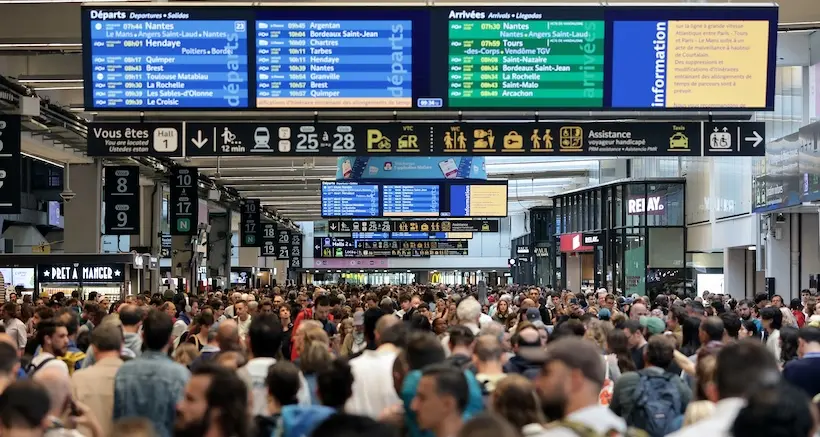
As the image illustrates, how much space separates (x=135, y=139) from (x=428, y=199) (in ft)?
53.6

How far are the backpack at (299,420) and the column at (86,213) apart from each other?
83.5 feet

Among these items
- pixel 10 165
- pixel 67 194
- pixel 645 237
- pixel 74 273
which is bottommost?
pixel 74 273

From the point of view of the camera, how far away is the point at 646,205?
135ft

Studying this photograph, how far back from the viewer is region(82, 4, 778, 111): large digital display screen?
13.8 meters

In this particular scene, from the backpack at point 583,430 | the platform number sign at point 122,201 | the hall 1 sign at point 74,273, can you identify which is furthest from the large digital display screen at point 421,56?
the platform number sign at point 122,201

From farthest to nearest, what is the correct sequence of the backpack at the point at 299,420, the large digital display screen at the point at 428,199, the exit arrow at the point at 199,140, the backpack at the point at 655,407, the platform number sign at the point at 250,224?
1. the platform number sign at the point at 250,224
2. the large digital display screen at the point at 428,199
3. the exit arrow at the point at 199,140
4. the backpack at the point at 655,407
5. the backpack at the point at 299,420

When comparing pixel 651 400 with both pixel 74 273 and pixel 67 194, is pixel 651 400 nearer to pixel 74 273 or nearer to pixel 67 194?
pixel 74 273

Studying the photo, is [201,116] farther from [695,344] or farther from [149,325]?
[149,325]

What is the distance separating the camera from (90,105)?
13891 millimetres

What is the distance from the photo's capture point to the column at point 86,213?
30.2 m

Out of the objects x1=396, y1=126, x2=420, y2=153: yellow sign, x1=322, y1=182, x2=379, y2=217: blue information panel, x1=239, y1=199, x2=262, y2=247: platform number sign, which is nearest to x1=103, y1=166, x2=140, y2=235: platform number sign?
x1=322, y1=182, x2=379, y2=217: blue information panel

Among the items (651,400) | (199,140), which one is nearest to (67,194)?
(199,140)

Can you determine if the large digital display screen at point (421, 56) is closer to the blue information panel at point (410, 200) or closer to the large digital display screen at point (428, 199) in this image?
the large digital display screen at point (428, 199)

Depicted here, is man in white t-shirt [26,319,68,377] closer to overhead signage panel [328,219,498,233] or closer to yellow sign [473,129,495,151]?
yellow sign [473,129,495,151]
